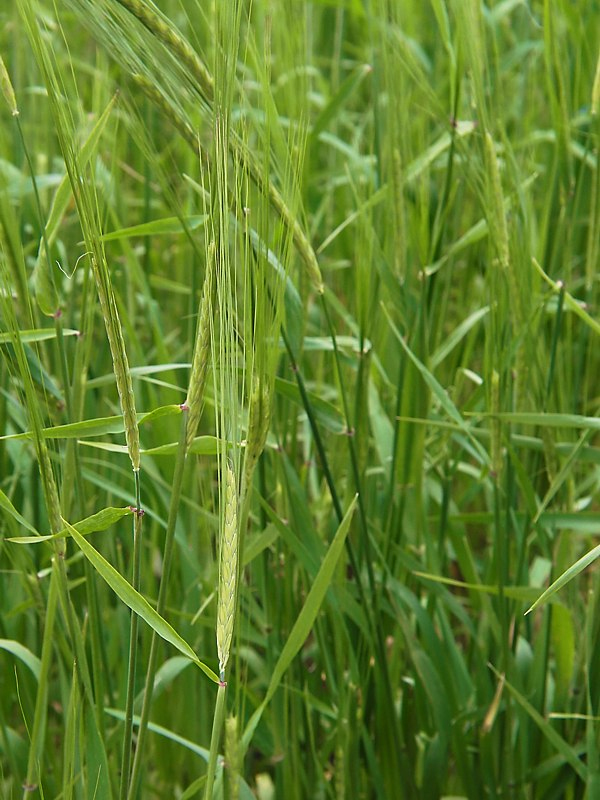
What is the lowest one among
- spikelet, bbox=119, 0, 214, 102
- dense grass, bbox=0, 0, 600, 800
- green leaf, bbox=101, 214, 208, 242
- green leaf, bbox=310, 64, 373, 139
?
dense grass, bbox=0, 0, 600, 800

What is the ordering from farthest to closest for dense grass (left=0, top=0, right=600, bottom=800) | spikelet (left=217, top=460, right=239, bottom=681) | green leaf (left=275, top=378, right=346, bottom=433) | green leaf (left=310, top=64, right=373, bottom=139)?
green leaf (left=310, top=64, right=373, bottom=139)
green leaf (left=275, top=378, right=346, bottom=433)
dense grass (left=0, top=0, right=600, bottom=800)
spikelet (left=217, top=460, right=239, bottom=681)

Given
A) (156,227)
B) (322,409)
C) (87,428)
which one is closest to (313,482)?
(322,409)

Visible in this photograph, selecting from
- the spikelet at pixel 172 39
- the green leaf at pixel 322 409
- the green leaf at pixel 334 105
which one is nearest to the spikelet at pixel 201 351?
the spikelet at pixel 172 39

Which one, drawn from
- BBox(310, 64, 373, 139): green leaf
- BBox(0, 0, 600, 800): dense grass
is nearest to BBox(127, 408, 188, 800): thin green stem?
BBox(0, 0, 600, 800): dense grass

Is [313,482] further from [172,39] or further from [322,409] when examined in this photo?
[172,39]

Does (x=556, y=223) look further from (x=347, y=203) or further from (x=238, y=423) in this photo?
(x=238, y=423)

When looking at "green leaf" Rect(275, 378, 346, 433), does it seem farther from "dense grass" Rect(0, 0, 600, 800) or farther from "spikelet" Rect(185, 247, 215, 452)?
"spikelet" Rect(185, 247, 215, 452)

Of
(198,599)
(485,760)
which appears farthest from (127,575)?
(485,760)

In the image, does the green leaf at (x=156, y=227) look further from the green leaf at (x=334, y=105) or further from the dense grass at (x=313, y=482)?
the green leaf at (x=334, y=105)
